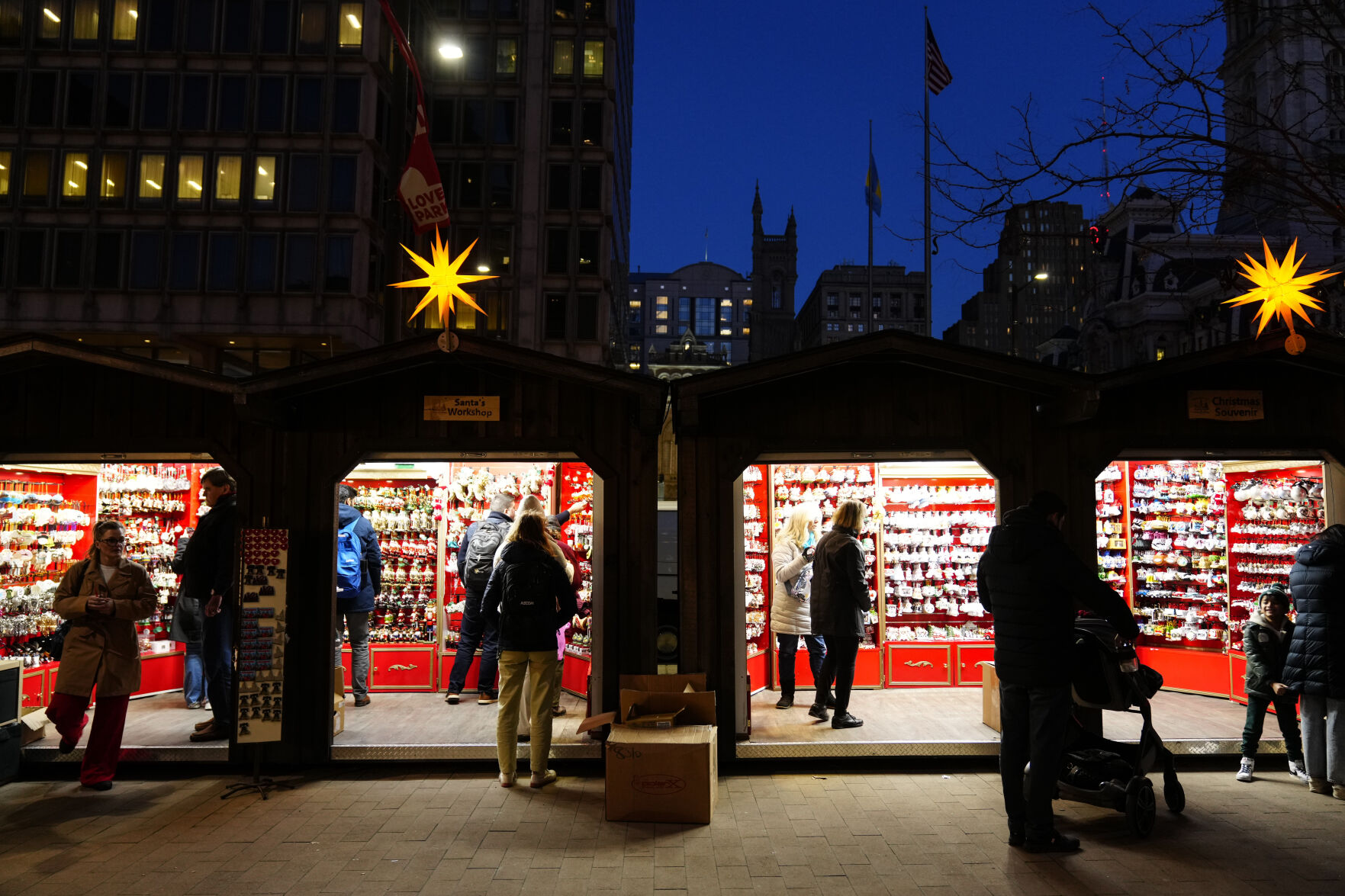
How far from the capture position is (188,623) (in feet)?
29.0

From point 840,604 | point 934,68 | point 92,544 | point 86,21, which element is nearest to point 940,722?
point 840,604

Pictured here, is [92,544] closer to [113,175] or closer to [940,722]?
[940,722]

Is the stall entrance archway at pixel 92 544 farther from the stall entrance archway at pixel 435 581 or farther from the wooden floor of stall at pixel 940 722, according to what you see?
the wooden floor of stall at pixel 940 722

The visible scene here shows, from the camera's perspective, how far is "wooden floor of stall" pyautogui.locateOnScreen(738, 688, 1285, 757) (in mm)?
7184

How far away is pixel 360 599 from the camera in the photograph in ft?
29.3

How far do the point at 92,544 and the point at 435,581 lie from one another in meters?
3.11

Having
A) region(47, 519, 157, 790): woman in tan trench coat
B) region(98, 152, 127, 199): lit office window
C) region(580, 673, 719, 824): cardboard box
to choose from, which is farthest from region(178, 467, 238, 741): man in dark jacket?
region(98, 152, 127, 199): lit office window

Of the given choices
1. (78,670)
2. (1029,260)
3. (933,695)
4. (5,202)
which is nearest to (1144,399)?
(933,695)

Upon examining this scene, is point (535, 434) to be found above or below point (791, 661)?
above

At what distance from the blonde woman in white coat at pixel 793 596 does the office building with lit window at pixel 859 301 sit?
9938 centimetres

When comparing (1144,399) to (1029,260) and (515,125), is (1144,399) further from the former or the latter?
(1029,260)

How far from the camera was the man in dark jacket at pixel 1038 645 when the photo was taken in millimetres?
5293

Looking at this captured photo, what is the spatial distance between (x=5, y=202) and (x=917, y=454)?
37.1 m

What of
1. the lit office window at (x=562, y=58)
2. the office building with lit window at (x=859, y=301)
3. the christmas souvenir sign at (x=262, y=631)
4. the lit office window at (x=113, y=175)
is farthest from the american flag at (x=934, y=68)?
the office building with lit window at (x=859, y=301)
